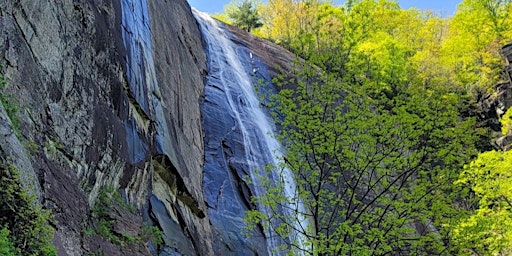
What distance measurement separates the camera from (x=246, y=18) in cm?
3522

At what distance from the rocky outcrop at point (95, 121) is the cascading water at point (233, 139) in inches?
27.2

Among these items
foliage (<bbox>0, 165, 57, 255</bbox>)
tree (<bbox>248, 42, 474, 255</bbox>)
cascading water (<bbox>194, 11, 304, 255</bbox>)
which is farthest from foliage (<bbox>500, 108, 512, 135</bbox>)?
foliage (<bbox>0, 165, 57, 255</bbox>)

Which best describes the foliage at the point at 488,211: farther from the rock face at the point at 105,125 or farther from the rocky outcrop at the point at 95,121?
the rocky outcrop at the point at 95,121

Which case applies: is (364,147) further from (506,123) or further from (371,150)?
(506,123)

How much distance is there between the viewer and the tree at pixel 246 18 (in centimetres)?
3509

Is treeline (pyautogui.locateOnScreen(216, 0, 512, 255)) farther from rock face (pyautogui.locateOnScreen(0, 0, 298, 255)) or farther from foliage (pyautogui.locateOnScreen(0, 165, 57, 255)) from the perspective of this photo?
foliage (pyautogui.locateOnScreen(0, 165, 57, 255))

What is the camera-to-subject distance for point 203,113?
53.9 ft

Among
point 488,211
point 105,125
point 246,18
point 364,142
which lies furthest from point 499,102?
point 105,125

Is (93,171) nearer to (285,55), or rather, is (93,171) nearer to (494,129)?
(285,55)

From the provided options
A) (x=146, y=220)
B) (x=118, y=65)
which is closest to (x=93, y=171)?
(x=146, y=220)

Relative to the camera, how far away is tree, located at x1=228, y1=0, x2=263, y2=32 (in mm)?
35094

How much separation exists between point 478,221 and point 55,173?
27.5 ft

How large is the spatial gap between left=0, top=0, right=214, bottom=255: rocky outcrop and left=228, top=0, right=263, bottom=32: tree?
20911 millimetres

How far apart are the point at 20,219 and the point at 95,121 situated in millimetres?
3575
